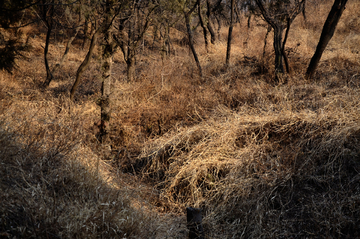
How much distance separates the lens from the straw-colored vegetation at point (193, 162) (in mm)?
2715

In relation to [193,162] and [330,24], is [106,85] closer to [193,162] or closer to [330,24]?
[193,162]

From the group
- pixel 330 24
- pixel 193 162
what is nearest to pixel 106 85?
pixel 193 162

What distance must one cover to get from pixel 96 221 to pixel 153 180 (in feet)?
6.66

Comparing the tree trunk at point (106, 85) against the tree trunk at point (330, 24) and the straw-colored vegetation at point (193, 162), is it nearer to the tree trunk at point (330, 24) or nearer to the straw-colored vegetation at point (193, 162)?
the straw-colored vegetation at point (193, 162)

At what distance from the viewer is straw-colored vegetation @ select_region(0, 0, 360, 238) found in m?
2.71

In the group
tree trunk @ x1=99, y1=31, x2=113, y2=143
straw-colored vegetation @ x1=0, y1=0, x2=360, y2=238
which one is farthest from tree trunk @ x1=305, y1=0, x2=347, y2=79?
tree trunk @ x1=99, y1=31, x2=113, y2=143

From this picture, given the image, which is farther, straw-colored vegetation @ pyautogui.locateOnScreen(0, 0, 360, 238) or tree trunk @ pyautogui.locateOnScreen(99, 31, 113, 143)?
tree trunk @ pyautogui.locateOnScreen(99, 31, 113, 143)

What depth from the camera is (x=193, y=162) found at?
4.20 metres

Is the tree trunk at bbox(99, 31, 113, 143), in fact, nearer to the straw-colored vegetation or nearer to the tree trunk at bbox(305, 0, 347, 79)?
the straw-colored vegetation

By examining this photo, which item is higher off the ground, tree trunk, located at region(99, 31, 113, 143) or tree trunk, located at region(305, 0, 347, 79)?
tree trunk, located at region(305, 0, 347, 79)

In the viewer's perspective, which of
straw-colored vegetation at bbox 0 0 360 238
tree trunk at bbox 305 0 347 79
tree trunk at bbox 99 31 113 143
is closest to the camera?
straw-colored vegetation at bbox 0 0 360 238

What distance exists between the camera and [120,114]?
238 inches

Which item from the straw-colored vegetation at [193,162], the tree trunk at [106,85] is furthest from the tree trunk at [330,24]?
the tree trunk at [106,85]

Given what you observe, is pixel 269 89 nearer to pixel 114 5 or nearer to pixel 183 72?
pixel 183 72
